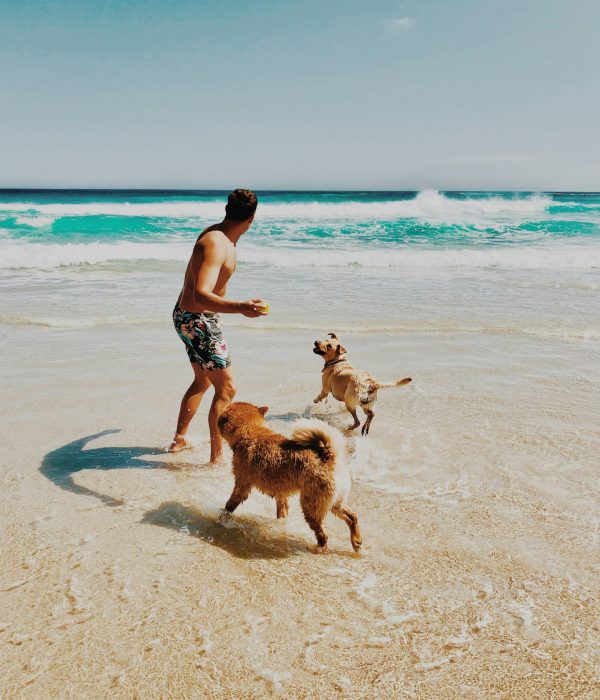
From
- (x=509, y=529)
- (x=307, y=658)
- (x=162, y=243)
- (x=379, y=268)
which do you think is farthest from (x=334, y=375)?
(x=162, y=243)

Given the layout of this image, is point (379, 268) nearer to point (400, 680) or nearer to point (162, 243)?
point (162, 243)

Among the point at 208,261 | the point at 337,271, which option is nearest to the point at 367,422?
the point at 208,261

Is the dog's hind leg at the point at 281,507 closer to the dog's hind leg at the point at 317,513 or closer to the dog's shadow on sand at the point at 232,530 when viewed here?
the dog's shadow on sand at the point at 232,530

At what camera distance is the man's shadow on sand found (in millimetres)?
3152

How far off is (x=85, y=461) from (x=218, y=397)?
1.24 metres

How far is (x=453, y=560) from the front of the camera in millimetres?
3004

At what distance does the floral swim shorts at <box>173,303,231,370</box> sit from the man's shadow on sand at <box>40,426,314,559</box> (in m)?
0.95

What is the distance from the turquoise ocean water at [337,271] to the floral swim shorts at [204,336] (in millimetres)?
5052

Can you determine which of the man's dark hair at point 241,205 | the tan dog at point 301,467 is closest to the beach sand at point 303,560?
the tan dog at point 301,467

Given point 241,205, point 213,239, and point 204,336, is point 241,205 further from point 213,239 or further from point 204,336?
point 204,336

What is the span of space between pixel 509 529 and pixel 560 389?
3078mm

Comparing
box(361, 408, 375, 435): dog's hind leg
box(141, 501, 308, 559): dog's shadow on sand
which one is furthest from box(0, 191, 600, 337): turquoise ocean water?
box(141, 501, 308, 559): dog's shadow on sand

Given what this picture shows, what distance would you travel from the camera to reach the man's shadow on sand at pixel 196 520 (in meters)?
3.15

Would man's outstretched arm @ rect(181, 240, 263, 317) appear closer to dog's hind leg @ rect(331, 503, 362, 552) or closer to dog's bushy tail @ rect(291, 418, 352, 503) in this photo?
dog's bushy tail @ rect(291, 418, 352, 503)
